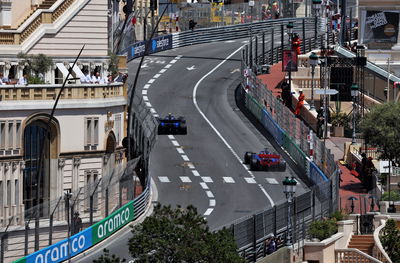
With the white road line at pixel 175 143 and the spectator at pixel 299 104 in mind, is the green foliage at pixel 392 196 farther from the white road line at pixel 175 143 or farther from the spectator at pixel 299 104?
the spectator at pixel 299 104

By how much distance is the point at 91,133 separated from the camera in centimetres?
9981

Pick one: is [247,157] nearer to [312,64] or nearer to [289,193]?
[312,64]

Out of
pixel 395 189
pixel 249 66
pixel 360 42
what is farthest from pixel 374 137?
pixel 360 42

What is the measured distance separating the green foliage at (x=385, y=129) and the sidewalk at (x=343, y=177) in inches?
91.8

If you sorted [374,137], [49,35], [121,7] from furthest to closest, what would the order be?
[121,7], [49,35], [374,137]

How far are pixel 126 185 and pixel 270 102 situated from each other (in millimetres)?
25194

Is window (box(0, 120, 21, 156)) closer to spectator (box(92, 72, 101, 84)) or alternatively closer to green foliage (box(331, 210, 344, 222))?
spectator (box(92, 72, 101, 84))

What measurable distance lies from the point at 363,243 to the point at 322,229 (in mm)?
2288

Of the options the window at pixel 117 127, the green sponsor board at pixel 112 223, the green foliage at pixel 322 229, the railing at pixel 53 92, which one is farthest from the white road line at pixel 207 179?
the green foliage at pixel 322 229

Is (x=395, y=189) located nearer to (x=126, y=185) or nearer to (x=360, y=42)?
(x=126, y=185)

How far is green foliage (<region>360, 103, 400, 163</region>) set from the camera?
96750 millimetres

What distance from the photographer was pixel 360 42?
444ft

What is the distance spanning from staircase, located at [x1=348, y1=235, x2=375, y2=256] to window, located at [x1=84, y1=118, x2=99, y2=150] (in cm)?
2061

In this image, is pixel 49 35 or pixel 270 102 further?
pixel 270 102
